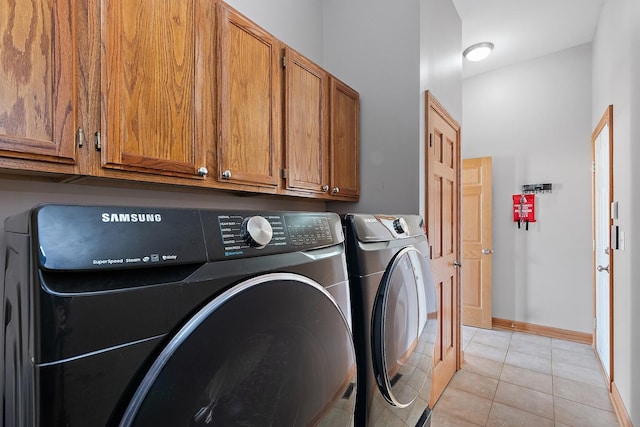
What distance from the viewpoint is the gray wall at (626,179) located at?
1.79m

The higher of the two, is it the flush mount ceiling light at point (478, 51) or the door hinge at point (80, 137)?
the flush mount ceiling light at point (478, 51)

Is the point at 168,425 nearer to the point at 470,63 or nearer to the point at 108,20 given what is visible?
the point at 108,20

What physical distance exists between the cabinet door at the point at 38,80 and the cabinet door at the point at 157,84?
0.09m

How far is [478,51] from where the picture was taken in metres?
3.39

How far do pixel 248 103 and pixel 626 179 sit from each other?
7.43ft

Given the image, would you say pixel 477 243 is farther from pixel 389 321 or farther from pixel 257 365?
pixel 257 365

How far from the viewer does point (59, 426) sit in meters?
0.40

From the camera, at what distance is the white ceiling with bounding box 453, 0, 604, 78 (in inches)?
108

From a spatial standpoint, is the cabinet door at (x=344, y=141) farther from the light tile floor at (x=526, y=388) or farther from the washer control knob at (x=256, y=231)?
the light tile floor at (x=526, y=388)

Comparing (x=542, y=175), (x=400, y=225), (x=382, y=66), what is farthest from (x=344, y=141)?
(x=542, y=175)

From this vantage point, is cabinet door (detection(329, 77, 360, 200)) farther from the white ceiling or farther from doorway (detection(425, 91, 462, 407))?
the white ceiling

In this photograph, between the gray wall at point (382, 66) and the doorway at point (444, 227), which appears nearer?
the gray wall at point (382, 66)

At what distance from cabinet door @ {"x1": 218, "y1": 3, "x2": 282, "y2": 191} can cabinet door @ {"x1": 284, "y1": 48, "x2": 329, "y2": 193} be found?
0.07 meters

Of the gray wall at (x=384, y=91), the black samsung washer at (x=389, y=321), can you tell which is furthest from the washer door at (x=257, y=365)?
the gray wall at (x=384, y=91)
